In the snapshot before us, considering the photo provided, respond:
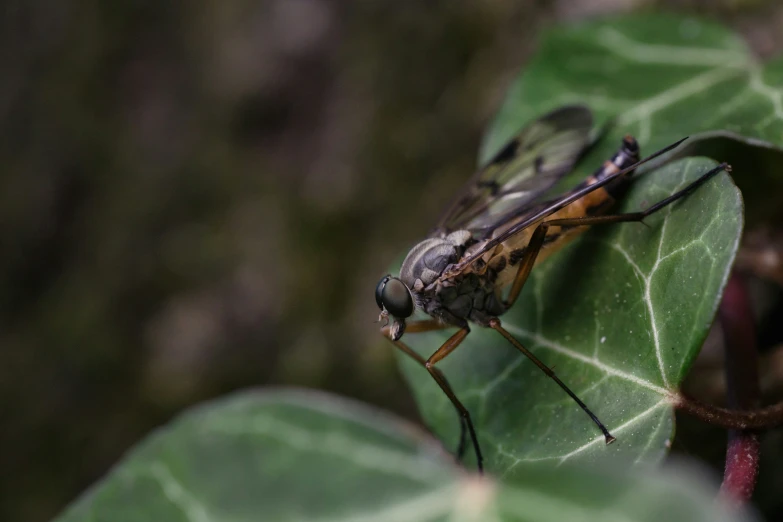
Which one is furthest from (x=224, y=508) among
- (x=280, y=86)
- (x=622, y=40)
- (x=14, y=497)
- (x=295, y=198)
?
(x=14, y=497)

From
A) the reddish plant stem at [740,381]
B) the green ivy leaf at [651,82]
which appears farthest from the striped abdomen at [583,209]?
the reddish plant stem at [740,381]

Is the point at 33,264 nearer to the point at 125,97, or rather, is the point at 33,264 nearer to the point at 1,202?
the point at 1,202

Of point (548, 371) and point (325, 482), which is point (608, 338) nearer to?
point (548, 371)

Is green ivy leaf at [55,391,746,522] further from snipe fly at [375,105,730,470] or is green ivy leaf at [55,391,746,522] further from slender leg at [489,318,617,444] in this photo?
snipe fly at [375,105,730,470]

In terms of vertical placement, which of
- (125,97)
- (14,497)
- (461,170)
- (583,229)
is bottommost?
(14,497)

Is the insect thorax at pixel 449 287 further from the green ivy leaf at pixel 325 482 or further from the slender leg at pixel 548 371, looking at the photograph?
the green ivy leaf at pixel 325 482

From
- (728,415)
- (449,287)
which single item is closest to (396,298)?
(449,287)
